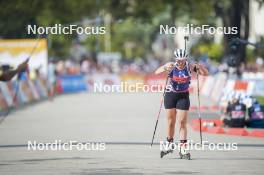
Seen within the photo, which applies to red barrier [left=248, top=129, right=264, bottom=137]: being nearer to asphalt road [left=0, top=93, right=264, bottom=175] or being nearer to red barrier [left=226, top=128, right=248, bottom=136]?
red barrier [left=226, top=128, right=248, bottom=136]

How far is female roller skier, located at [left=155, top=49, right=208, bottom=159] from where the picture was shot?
18.1 m

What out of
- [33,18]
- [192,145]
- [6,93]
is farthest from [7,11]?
[192,145]

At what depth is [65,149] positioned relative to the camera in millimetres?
19797

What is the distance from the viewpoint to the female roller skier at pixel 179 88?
18.1 metres

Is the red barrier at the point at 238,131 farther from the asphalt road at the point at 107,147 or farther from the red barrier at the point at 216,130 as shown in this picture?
the asphalt road at the point at 107,147

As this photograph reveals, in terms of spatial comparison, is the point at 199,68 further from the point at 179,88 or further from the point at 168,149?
the point at 168,149

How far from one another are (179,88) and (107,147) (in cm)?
258

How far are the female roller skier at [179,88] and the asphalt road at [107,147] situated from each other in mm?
585

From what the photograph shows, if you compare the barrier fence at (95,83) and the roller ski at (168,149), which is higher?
the barrier fence at (95,83)

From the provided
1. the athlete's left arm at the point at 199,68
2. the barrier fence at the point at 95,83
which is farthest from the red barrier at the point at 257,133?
the barrier fence at the point at 95,83

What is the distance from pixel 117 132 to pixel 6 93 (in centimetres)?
1102

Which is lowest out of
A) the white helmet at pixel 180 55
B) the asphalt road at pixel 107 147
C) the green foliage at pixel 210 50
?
the asphalt road at pixel 107 147

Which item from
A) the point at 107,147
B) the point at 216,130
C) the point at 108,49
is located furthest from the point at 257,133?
the point at 108,49

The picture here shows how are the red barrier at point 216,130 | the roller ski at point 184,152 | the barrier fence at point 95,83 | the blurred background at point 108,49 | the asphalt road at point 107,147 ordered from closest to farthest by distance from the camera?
the asphalt road at point 107,147, the roller ski at point 184,152, the red barrier at point 216,130, the barrier fence at point 95,83, the blurred background at point 108,49
